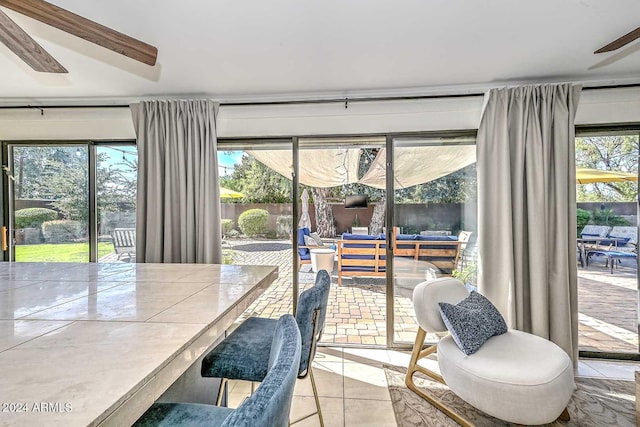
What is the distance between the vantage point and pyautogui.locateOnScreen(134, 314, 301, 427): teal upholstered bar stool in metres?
0.49

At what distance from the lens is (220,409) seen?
36.1 inches

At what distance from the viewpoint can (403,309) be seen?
279cm

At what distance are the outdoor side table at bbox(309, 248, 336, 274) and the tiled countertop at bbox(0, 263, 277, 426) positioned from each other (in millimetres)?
2750

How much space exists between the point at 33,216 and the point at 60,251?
44cm

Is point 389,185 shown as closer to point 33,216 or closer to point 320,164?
point 320,164

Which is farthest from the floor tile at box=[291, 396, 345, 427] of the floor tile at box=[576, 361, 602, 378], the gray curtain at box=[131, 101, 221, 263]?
the floor tile at box=[576, 361, 602, 378]

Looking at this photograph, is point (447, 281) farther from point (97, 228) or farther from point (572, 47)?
point (97, 228)

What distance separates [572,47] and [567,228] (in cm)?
131

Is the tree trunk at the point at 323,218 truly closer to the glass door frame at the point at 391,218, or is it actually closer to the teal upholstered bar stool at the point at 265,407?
the glass door frame at the point at 391,218

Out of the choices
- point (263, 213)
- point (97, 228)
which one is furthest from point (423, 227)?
point (97, 228)

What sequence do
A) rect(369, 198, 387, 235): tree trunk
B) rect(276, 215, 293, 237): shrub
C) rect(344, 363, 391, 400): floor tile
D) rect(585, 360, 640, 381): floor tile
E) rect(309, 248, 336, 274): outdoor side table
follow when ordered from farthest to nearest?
1. rect(369, 198, 387, 235): tree trunk
2. rect(309, 248, 336, 274): outdoor side table
3. rect(276, 215, 293, 237): shrub
4. rect(585, 360, 640, 381): floor tile
5. rect(344, 363, 391, 400): floor tile

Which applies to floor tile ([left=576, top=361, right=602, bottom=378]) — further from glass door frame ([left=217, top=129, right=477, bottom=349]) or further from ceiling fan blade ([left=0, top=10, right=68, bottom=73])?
ceiling fan blade ([left=0, top=10, right=68, bottom=73])

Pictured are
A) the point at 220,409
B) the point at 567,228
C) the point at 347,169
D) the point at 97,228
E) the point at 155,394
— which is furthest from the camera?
the point at 347,169

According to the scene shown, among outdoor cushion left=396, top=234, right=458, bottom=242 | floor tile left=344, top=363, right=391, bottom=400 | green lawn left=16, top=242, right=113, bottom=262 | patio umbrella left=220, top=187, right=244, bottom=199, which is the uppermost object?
patio umbrella left=220, top=187, right=244, bottom=199
